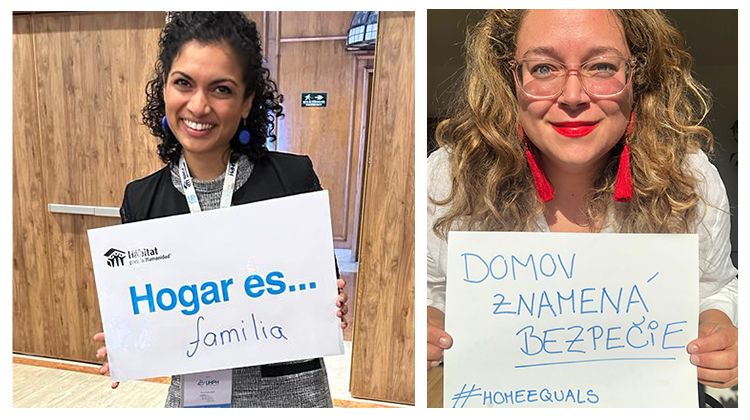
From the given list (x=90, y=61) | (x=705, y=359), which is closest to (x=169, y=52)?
(x=90, y=61)

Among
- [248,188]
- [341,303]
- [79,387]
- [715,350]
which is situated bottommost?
[79,387]

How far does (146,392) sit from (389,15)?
3.35 feet

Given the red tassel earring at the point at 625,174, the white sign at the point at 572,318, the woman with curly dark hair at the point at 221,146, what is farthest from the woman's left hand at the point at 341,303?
the red tassel earring at the point at 625,174

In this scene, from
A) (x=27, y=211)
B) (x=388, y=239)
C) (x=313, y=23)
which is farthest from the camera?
(x=388, y=239)

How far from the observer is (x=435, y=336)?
1153mm

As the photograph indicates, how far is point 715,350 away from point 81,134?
151cm

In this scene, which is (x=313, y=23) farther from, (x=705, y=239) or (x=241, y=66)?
(x=705, y=239)

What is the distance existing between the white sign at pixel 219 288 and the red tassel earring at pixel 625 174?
59cm

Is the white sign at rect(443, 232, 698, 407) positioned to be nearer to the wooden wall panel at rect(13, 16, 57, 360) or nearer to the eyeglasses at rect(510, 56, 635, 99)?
the eyeglasses at rect(510, 56, 635, 99)

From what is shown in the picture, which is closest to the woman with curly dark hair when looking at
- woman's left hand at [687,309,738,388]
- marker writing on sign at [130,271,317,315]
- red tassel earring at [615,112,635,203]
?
marker writing on sign at [130,271,317,315]

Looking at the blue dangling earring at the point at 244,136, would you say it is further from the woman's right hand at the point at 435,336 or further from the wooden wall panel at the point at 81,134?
the woman's right hand at the point at 435,336

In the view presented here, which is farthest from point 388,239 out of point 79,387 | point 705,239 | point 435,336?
point 79,387
